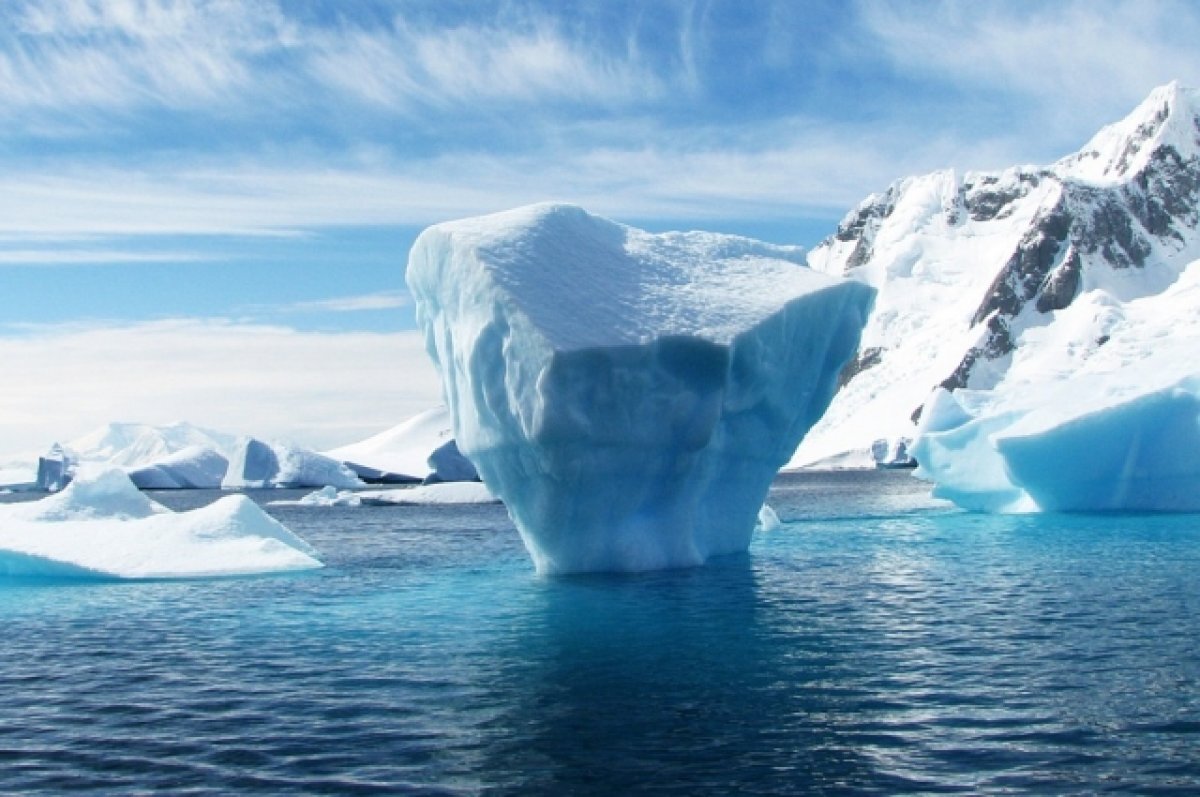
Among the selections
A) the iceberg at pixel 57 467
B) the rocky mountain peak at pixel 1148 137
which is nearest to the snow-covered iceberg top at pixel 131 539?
the iceberg at pixel 57 467

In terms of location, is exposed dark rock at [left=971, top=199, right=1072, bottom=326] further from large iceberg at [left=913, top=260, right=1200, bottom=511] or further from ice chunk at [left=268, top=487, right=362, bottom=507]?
large iceberg at [left=913, top=260, right=1200, bottom=511]

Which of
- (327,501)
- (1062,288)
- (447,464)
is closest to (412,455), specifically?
(447,464)

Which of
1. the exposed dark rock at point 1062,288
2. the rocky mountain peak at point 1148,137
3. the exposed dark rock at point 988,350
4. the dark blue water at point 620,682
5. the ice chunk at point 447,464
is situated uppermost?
the rocky mountain peak at point 1148,137

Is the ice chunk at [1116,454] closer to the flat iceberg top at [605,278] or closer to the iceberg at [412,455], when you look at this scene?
the flat iceberg top at [605,278]

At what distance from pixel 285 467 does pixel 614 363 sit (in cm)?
6584

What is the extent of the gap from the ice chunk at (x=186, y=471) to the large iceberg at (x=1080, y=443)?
62.4 meters

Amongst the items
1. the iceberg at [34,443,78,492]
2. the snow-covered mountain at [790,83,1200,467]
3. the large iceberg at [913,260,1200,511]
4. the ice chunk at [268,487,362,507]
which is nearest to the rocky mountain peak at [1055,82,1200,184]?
the snow-covered mountain at [790,83,1200,467]

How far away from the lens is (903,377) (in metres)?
157

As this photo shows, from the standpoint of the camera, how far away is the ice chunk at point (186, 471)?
300 feet

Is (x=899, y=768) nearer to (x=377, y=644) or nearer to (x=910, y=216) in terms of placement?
(x=377, y=644)

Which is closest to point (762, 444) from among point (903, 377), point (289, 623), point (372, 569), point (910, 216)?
point (372, 569)

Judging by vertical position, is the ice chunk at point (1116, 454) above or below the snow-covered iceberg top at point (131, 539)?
above

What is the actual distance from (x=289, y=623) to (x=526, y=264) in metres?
6.63

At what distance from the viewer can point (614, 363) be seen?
2008cm
